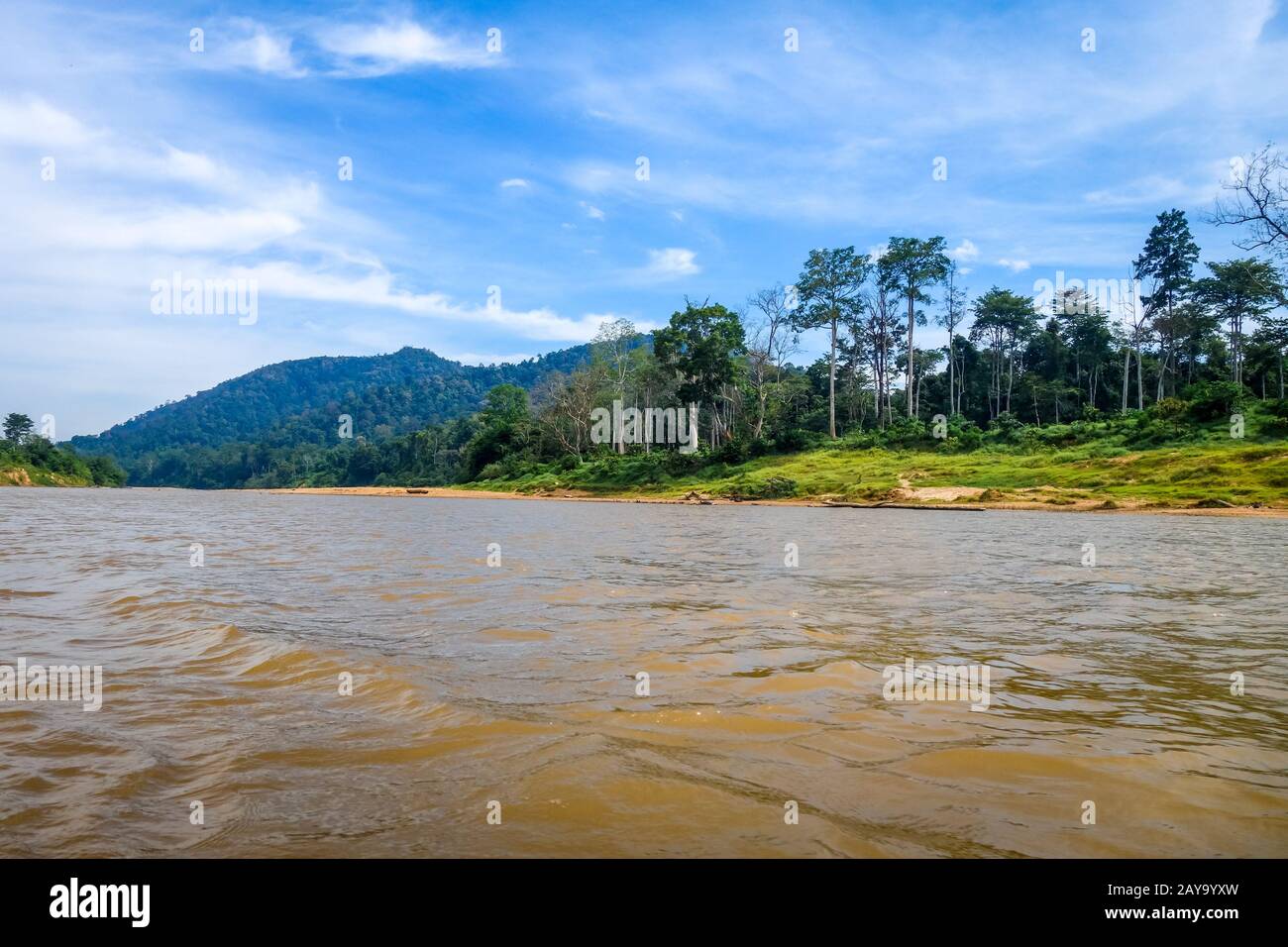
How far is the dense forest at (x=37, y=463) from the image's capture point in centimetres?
7131

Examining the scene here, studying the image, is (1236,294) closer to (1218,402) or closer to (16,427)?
(1218,402)

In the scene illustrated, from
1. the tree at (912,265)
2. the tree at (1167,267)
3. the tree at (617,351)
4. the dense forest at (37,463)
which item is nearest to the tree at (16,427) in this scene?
the dense forest at (37,463)

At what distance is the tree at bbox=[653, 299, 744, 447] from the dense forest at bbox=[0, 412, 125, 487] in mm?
68819

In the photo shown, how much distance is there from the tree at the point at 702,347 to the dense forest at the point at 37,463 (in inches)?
2709

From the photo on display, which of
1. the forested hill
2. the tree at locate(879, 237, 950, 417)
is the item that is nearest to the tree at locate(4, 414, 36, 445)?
the forested hill

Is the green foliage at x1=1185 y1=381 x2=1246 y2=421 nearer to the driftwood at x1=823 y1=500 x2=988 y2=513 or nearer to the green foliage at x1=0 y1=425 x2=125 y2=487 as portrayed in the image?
the driftwood at x1=823 y1=500 x2=988 y2=513

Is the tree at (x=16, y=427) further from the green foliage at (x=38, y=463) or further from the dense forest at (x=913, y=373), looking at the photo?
the dense forest at (x=913, y=373)

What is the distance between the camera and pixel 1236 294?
148ft

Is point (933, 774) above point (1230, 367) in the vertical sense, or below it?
below
